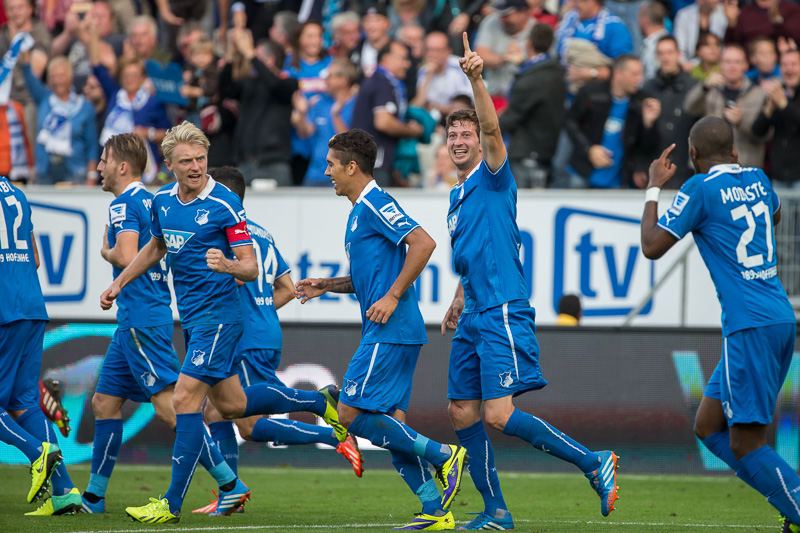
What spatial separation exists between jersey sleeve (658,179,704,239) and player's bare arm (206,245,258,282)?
96.5 inches

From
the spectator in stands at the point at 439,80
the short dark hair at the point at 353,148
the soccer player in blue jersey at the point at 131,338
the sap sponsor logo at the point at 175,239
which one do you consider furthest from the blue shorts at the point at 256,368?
the spectator in stands at the point at 439,80

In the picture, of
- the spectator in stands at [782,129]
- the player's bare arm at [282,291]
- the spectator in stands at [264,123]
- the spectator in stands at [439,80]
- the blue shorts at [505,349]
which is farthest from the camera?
the spectator in stands at [439,80]

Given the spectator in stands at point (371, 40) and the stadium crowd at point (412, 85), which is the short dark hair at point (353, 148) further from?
the spectator in stands at point (371, 40)

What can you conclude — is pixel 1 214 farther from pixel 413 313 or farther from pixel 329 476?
pixel 329 476

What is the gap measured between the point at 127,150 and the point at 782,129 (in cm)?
738

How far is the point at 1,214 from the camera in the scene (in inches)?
275

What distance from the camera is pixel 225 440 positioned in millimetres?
7824

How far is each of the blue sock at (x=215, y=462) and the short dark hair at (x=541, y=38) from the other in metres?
6.69

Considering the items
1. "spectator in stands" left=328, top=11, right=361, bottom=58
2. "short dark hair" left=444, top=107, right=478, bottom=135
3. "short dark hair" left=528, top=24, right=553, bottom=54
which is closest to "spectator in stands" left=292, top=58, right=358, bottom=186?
"spectator in stands" left=328, top=11, right=361, bottom=58

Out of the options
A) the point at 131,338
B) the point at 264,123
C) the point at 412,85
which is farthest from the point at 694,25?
the point at 131,338

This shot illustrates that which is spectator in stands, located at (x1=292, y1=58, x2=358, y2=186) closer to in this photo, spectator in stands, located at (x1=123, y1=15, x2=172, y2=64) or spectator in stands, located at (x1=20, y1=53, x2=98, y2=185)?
spectator in stands, located at (x1=123, y1=15, x2=172, y2=64)

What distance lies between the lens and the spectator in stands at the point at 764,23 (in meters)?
12.8

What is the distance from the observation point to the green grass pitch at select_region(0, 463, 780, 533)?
262 inches

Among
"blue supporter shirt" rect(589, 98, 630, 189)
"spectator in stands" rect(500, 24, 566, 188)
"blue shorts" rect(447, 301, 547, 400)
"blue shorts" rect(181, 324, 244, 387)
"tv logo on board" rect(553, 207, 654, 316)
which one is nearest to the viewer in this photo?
"blue shorts" rect(447, 301, 547, 400)
